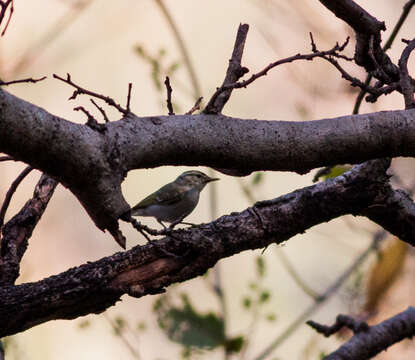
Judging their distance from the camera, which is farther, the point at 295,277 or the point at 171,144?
the point at 295,277

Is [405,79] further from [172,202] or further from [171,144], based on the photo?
[172,202]

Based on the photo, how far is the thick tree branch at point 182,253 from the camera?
2188mm

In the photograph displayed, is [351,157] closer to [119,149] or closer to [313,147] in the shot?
[313,147]

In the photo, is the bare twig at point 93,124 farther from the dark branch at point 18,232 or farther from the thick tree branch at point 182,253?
the dark branch at point 18,232

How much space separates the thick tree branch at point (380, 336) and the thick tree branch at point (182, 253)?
3.32ft

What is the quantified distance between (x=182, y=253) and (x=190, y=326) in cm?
181

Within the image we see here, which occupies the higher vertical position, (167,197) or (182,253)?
(167,197)

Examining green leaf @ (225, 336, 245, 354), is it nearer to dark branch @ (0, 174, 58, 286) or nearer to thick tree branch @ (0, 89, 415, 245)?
dark branch @ (0, 174, 58, 286)

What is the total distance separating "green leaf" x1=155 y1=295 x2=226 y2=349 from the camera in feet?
13.3

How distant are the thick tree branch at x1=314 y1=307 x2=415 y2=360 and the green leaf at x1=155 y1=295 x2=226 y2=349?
878 millimetres

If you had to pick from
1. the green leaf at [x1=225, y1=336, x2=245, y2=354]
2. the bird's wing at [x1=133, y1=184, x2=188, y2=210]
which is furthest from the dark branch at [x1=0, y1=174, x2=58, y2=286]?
the green leaf at [x1=225, y1=336, x2=245, y2=354]

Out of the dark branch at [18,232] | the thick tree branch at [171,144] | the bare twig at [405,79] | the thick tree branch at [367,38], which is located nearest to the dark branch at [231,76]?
the thick tree branch at [171,144]

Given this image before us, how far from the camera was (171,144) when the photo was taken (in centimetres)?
183

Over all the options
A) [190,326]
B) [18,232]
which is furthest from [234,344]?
[18,232]
